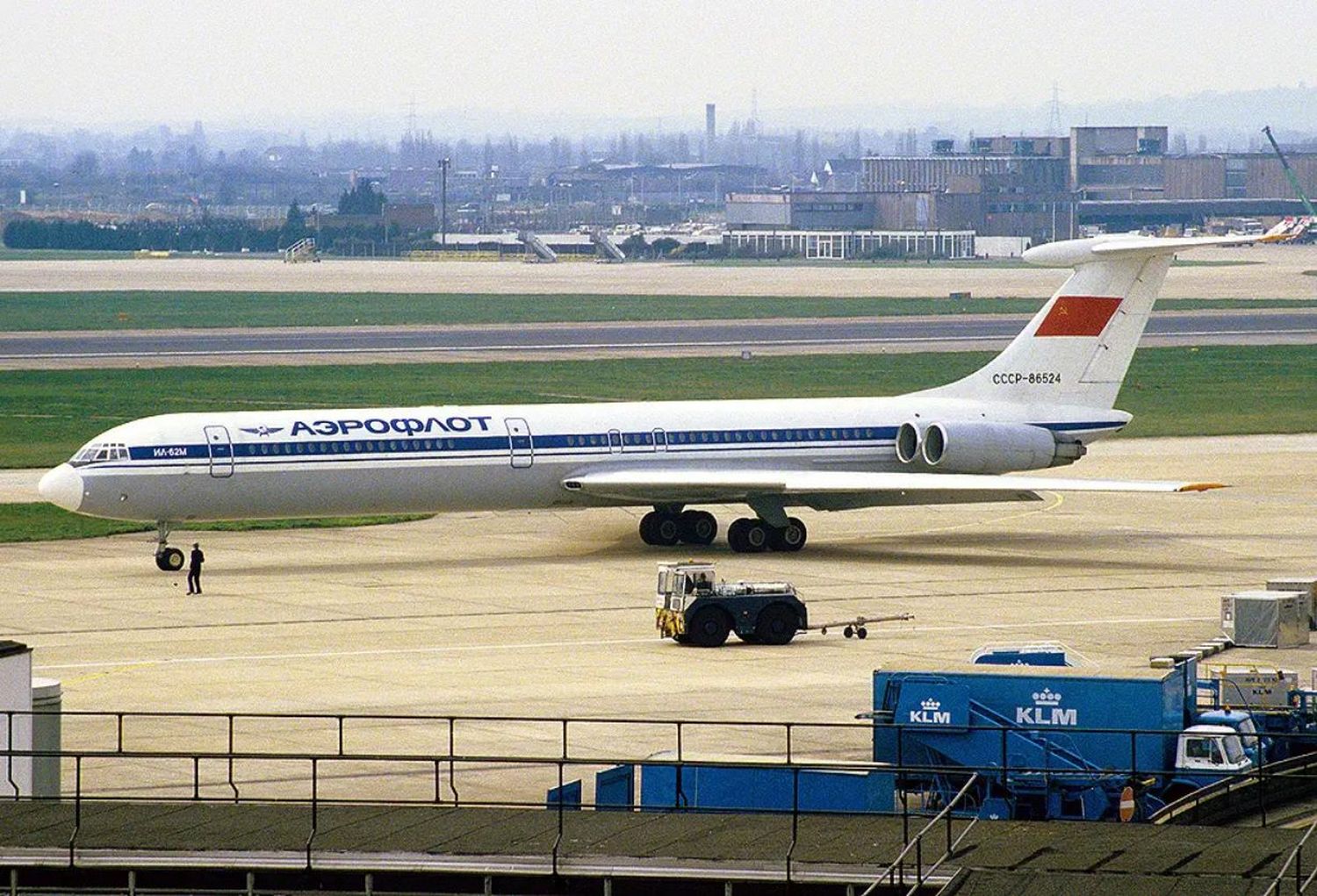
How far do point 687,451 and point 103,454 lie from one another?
1286cm

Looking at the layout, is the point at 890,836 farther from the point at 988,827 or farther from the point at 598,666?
the point at 598,666

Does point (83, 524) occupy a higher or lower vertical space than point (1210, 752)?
lower

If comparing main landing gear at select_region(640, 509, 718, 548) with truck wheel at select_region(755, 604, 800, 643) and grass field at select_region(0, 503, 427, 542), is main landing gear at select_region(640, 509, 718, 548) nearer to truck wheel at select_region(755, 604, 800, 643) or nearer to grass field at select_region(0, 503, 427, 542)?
grass field at select_region(0, 503, 427, 542)

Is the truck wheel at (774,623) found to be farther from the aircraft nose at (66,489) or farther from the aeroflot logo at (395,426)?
the aircraft nose at (66,489)

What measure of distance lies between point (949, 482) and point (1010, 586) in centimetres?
424

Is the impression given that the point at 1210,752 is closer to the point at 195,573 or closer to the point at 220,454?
the point at 195,573

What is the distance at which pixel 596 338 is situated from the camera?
12069 centimetres

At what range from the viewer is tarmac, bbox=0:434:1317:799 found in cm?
3612

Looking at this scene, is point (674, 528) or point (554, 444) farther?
point (674, 528)

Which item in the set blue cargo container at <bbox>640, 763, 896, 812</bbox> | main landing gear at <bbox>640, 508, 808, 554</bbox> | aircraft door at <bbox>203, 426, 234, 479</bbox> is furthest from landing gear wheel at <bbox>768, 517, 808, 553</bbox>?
blue cargo container at <bbox>640, 763, 896, 812</bbox>

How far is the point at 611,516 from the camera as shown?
6125 centimetres

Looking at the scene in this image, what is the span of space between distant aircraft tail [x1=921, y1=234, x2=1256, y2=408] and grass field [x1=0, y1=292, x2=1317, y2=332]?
257 ft

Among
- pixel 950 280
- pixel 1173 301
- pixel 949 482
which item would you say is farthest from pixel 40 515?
pixel 950 280

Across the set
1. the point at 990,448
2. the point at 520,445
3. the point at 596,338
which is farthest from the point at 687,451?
the point at 596,338
